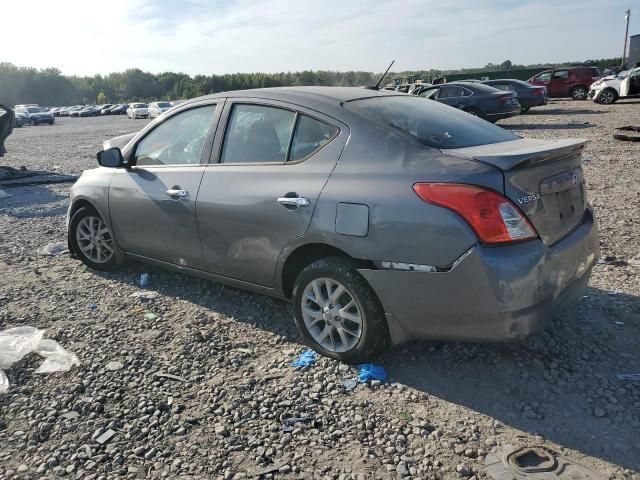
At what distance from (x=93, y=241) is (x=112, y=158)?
1006 millimetres

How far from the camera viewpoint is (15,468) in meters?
2.56

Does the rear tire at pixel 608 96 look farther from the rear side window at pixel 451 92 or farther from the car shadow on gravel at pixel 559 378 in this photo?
the car shadow on gravel at pixel 559 378

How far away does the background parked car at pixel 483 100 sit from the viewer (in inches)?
639

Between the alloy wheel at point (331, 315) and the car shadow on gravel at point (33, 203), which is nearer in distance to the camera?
the alloy wheel at point (331, 315)

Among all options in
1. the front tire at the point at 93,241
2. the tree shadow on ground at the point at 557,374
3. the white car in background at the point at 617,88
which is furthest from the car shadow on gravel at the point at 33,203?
the white car in background at the point at 617,88

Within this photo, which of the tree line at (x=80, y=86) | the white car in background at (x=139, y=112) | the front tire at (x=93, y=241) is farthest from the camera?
the tree line at (x=80, y=86)

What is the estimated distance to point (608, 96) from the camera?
928 inches

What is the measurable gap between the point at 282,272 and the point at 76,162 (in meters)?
13.6

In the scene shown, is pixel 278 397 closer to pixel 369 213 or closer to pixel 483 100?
pixel 369 213

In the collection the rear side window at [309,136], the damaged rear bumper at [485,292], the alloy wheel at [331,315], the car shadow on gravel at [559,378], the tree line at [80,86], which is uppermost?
the tree line at [80,86]

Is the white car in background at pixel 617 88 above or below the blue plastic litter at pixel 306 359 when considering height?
above

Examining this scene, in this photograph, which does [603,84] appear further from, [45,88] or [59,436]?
[45,88]

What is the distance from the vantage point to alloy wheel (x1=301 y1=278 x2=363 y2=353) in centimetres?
321

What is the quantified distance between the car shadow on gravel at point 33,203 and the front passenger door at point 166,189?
4334mm
